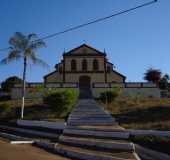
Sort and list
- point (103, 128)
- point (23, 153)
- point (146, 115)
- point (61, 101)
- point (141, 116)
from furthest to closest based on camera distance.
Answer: point (61, 101) → point (146, 115) → point (141, 116) → point (103, 128) → point (23, 153)

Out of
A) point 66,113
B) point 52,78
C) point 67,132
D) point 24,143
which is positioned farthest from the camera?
point 52,78

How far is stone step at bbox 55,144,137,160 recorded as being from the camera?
14353mm

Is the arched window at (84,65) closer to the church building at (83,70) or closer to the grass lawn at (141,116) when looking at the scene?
the church building at (83,70)

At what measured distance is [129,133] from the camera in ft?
59.9

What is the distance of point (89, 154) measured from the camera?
14.7 meters

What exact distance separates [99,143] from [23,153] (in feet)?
12.2

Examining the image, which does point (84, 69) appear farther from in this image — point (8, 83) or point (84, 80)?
point (8, 83)

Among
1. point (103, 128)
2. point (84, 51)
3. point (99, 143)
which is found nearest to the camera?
point (99, 143)

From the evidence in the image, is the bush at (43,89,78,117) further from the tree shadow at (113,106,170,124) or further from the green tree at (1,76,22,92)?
the green tree at (1,76,22,92)

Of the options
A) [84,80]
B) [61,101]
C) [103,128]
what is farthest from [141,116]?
[84,80]

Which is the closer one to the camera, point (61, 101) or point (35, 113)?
point (61, 101)

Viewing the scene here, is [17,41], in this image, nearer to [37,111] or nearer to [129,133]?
[37,111]

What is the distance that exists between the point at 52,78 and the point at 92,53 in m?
6.65

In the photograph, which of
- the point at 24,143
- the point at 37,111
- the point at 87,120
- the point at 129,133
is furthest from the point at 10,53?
the point at 129,133
